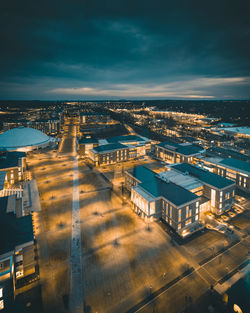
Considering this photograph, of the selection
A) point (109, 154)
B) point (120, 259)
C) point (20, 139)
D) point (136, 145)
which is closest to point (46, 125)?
point (20, 139)

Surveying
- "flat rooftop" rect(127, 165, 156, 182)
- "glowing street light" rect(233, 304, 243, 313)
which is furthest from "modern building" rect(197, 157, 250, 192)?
"glowing street light" rect(233, 304, 243, 313)

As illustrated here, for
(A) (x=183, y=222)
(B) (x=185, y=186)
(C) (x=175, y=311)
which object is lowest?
(C) (x=175, y=311)

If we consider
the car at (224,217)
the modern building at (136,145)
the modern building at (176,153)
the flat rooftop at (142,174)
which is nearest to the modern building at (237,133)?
the modern building at (176,153)

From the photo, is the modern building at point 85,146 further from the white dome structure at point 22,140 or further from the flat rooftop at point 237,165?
the flat rooftop at point 237,165

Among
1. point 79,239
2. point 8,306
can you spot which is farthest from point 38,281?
point 79,239

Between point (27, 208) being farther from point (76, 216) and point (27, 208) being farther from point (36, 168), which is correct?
point (36, 168)

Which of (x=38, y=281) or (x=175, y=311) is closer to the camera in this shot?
(x=175, y=311)

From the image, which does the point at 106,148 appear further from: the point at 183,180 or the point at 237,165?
the point at 237,165
